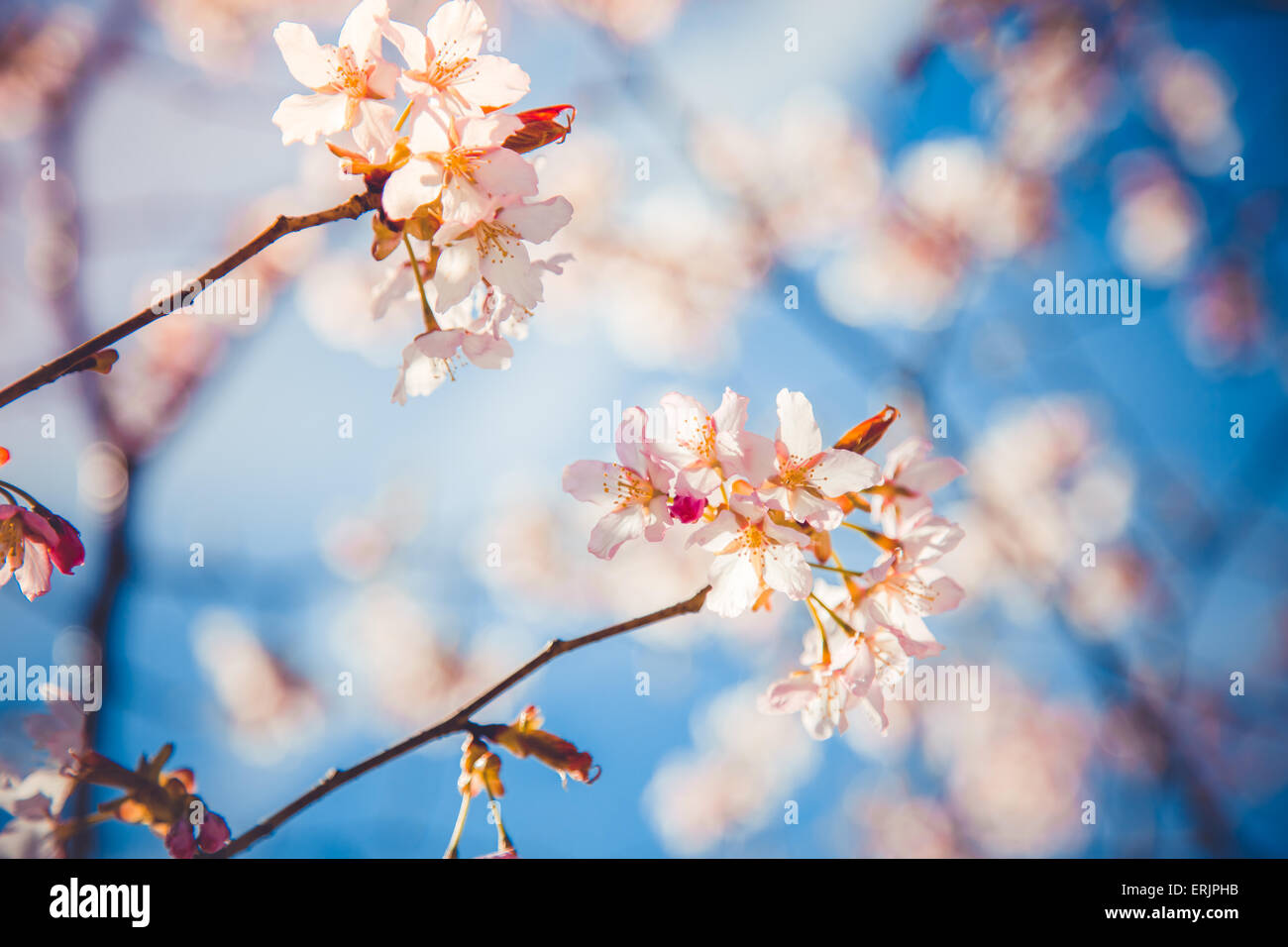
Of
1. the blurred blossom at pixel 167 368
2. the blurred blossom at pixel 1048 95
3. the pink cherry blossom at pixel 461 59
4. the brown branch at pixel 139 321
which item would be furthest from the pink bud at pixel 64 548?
the blurred blossom at pixel 1048 95

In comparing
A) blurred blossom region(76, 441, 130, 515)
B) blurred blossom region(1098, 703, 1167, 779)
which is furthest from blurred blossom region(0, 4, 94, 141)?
blurred blossom region(1098, 703, 1167, 779)

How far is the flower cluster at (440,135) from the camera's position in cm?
60

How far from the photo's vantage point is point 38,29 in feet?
7.94

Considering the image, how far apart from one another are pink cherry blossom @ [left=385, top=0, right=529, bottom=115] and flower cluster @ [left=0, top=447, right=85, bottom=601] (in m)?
0.61

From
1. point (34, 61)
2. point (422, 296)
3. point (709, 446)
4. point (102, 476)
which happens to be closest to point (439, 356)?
point (422, 296)

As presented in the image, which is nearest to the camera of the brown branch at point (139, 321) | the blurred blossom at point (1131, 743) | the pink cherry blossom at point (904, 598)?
the brown branch at point (139, 321)

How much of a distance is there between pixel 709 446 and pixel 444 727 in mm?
406

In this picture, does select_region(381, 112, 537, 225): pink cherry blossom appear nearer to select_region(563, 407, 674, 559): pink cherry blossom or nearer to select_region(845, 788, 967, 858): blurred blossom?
select_region(563, 407, 674, 559): pink cherry blossom

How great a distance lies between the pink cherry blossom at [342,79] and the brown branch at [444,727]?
54 centimetres

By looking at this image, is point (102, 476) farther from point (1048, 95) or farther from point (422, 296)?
point (1048, 95)

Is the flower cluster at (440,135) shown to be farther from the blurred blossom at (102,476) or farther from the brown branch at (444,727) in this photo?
the blurred blossom at (102,476)

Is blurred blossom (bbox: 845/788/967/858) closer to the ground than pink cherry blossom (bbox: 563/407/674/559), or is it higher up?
closer to the ground

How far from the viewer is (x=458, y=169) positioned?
0.61 m

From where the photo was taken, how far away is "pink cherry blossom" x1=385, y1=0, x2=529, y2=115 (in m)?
0.65
